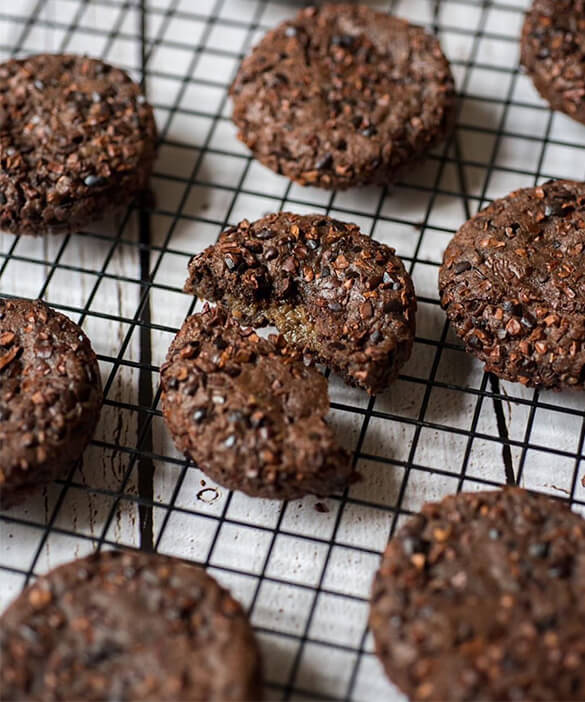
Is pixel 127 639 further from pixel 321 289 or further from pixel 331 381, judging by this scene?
pixel 321 289

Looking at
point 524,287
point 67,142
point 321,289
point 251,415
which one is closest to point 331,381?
point 321,289

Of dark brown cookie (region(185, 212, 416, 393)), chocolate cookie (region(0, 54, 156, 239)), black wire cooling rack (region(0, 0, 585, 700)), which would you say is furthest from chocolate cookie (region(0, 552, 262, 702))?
chocolate cookie (region(0, 54, 156, 239))

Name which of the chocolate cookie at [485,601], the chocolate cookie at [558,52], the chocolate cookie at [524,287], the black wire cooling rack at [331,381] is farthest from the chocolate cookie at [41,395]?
the chocolate cookie at [558,52]

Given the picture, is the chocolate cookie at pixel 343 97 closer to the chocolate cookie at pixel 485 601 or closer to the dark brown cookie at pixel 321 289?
the dark brown cookie at pixel 321 289

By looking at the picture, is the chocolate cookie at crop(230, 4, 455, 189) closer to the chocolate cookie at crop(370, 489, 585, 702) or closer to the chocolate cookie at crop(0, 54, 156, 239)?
the chocolate cookie at crop(0, 54, 156, 239)

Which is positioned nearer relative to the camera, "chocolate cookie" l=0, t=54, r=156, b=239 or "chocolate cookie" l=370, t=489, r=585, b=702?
"chocolate cookie" l=370, t=489, r=585, b=702

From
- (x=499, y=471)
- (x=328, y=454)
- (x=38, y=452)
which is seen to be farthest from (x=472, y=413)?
(x=38, y=452)
